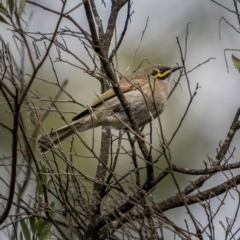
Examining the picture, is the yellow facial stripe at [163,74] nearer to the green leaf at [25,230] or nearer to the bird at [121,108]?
the bird at [121,108]

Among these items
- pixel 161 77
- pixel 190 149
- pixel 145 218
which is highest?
pixel 190 149

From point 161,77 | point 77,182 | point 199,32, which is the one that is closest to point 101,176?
point 77,182

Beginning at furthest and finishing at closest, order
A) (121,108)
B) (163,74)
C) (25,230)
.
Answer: (163,74) < (121,108) < (25,230)

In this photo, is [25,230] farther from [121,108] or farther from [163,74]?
[163,74]

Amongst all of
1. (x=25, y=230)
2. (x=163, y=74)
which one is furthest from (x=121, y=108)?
(x=25, y=230)

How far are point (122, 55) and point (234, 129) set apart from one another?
735 cm

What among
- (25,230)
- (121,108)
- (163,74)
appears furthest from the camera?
(163,74)

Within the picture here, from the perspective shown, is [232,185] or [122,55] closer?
[232,185]

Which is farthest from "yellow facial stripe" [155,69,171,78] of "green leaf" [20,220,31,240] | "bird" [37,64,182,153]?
"green leaf" [20,220,31,240]

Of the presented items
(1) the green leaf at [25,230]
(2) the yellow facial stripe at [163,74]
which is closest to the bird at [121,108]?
(2) the yellow facial stripe at [163,74]

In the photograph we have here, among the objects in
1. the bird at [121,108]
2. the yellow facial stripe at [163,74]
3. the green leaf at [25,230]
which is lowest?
the green leaf at [25,230]

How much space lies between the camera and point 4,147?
36.7 feet

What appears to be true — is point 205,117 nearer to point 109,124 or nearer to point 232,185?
point 109,124

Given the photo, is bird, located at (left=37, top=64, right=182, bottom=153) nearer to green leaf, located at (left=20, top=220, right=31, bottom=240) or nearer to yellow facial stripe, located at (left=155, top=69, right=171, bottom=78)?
yellow facial stripe, located at (left=155, top=69, right=171, bottom=78)
